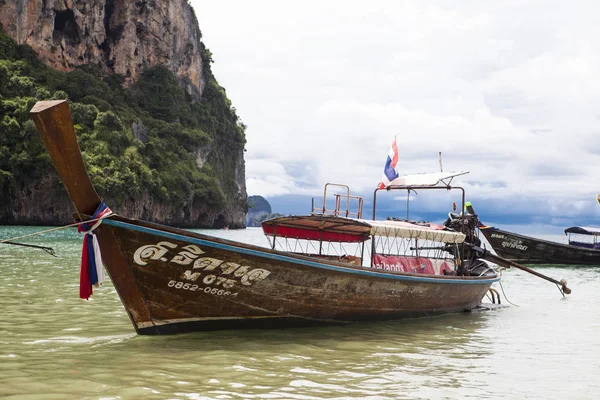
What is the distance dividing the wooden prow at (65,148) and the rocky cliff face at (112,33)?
56.5 metres

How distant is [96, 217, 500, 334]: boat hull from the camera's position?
6699 mm

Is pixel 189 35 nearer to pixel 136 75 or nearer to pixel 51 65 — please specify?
pixel 136 75

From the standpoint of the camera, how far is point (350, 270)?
27.2 feet

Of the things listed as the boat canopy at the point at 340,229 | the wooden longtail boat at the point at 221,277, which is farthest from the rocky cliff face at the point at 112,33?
the wooden longtail boat at the point at 221,277

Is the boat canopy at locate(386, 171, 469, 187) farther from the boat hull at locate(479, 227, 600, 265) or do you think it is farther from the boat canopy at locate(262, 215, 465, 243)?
the boat hull at locate(479, 227, 600, 265)

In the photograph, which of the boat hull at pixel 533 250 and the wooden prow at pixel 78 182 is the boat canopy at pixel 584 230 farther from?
the wooden prow at pixel 78 182

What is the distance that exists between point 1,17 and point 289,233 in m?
54.8

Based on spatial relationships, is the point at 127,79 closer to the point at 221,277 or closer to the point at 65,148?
the point at 221,277

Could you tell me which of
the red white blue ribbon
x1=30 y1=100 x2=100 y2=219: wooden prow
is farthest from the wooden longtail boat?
the red white blue ribbon

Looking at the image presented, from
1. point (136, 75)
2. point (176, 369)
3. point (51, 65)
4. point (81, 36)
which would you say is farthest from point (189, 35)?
point (176, 369)

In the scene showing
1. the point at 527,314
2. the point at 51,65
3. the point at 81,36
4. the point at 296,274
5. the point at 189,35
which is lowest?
the point at 527,314

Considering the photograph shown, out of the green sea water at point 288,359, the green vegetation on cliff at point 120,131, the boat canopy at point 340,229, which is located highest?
the green vegetation on cliff at point 120,131

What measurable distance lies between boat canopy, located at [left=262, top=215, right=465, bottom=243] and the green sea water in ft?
5.27

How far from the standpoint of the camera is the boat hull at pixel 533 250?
28203 millimetres
